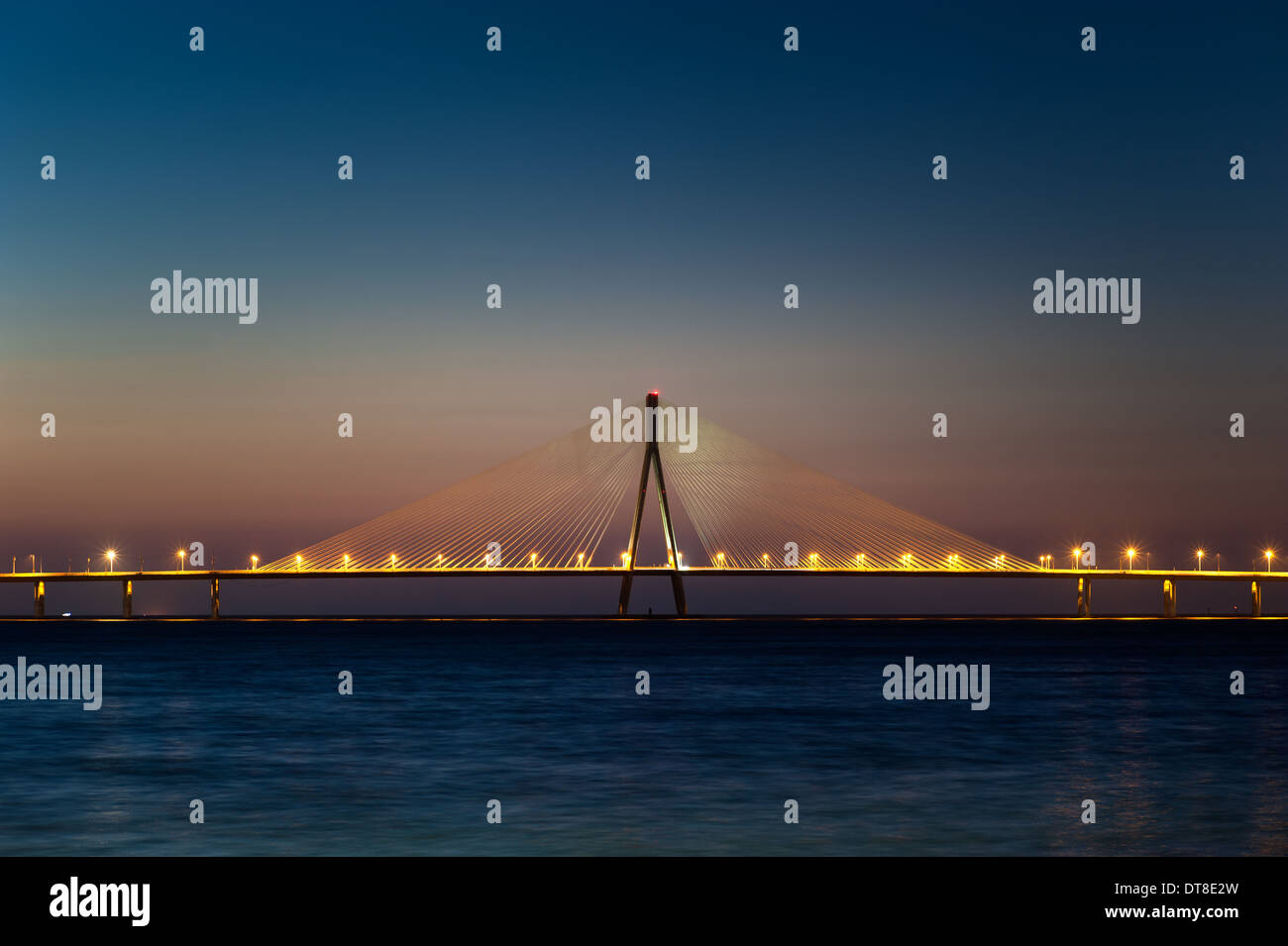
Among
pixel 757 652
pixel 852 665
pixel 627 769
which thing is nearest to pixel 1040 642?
pixel 757 652

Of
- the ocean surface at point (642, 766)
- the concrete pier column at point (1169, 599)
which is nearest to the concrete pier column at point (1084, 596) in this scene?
the concrete pier column at point (1169, 599)

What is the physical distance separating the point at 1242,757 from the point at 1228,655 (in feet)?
206

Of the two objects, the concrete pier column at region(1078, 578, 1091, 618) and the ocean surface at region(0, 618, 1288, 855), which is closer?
the ocean surface at region(0, 618, 1288, 855)

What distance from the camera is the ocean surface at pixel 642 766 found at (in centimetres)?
2070

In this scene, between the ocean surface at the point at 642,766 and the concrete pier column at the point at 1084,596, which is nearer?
the ocean surface at the point at 642,766

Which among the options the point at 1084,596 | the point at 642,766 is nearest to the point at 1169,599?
the point at 1084,596

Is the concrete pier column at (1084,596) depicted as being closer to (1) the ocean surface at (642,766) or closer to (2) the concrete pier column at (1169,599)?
(2) the concrete pier column at (1169,599)

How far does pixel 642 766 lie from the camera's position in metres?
30.1

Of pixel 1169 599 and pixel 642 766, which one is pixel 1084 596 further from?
pixel 642 766

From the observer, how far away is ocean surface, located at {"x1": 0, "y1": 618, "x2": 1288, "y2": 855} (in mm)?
20703

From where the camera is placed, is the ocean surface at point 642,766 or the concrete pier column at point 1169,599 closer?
the ocean surface at point 642,766

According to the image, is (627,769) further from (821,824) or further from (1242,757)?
(1242,757)

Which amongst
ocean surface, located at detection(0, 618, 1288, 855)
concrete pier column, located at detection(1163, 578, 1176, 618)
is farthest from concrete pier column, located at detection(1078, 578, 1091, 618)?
ocean surface, located at detection(0, 618, 1288, 855)

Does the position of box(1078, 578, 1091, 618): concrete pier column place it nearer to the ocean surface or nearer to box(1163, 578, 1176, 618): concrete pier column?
box(1163, 578, 1176, 618): concrete pier column
